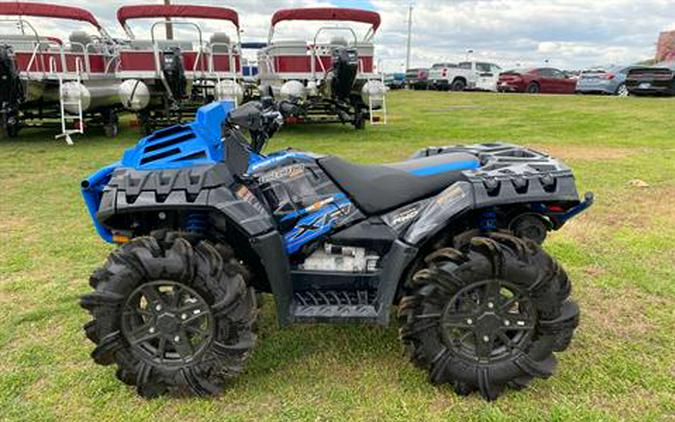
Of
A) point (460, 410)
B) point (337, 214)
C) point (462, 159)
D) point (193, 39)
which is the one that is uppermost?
point (193, 39)

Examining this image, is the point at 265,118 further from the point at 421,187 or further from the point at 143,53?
the point at 143,53

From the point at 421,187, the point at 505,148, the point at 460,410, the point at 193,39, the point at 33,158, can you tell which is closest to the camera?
the point at 460,410

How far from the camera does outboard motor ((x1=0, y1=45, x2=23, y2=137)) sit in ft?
31.3

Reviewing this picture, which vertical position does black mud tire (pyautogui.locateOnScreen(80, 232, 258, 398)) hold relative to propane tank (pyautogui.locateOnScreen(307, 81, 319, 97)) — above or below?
below

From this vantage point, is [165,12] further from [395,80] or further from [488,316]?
[395,80]

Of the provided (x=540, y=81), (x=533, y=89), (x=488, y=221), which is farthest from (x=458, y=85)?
(x=488, y=221)

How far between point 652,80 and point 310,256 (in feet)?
76.8

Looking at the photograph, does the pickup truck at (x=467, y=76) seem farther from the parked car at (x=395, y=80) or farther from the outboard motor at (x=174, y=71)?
the outboard motor at (x=174, y=71)

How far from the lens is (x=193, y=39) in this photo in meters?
12.0

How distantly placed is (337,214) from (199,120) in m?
0.82

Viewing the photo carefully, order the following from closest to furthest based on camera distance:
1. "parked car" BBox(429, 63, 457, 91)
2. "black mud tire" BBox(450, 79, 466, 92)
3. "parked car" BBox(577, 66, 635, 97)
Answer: "parked car" BBox(577, 66, 635, 97) < "black mud tire" BBox(450, 79, 466, 92) < "parked car" BBox(429, 63, 457, 91)

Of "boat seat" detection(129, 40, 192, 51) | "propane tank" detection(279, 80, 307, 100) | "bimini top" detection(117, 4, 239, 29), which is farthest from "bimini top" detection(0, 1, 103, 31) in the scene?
"propane tank" detection(279, 80, 307, 100)

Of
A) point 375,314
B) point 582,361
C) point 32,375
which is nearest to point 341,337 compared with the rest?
point 375,314

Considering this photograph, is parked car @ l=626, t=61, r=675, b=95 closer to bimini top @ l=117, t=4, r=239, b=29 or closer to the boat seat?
bimini top @ l=117, t=4, r=239, b=29
